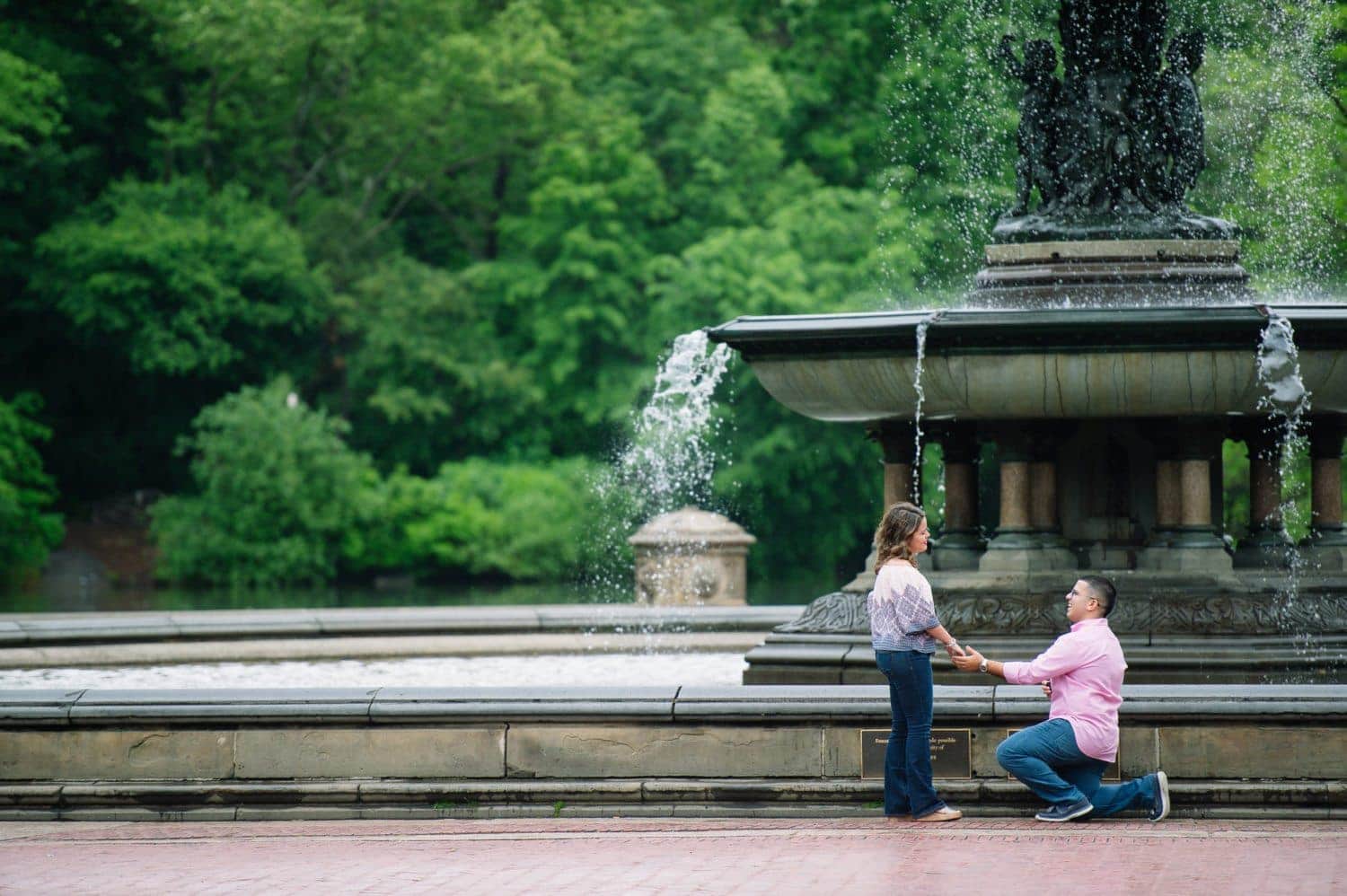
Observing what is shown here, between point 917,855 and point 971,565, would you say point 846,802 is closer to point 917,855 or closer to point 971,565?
point 917,855

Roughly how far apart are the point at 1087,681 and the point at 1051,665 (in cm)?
17

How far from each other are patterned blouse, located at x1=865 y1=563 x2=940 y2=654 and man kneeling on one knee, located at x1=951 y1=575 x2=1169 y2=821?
22cm

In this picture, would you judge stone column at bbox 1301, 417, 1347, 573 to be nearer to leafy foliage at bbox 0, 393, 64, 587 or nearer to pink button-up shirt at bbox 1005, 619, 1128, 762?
pink button-up shirt at bbox 1005, 619, 1128, 762

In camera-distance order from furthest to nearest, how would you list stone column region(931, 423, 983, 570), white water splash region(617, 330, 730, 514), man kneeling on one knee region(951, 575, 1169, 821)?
white water splash region(617, 330, 730, 514) → stone column region(931, 423, 983, 570) → man kneeling on one knee region(951, 575, 1169, 821)

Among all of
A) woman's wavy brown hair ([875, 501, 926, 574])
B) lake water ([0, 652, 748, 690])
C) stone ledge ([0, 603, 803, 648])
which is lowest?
lake water ([0, 652, 748, 690])

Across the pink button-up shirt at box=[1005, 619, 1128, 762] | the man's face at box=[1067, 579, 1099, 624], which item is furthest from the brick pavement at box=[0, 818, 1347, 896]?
the man's face at box=[1067, 579, 1099, 624]

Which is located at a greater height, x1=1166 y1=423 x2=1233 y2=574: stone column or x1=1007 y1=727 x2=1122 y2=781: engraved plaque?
x1=1166 y1=423 x2=1233 y2=574: stone column

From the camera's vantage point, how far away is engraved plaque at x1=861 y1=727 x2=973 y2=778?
30.6ft

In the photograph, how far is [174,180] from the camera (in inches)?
1773

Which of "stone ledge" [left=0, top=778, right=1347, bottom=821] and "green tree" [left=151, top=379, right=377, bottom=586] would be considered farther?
"green tree" [left=151, top=379, right=377, bottom=586]

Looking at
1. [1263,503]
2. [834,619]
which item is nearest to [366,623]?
[834,619]

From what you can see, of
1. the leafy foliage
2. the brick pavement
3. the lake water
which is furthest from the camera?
the leafy foliage

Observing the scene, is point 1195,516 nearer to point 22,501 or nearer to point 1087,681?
point 1087,681

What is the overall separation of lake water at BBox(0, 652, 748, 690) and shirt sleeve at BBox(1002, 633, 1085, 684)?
4549 millimetres
